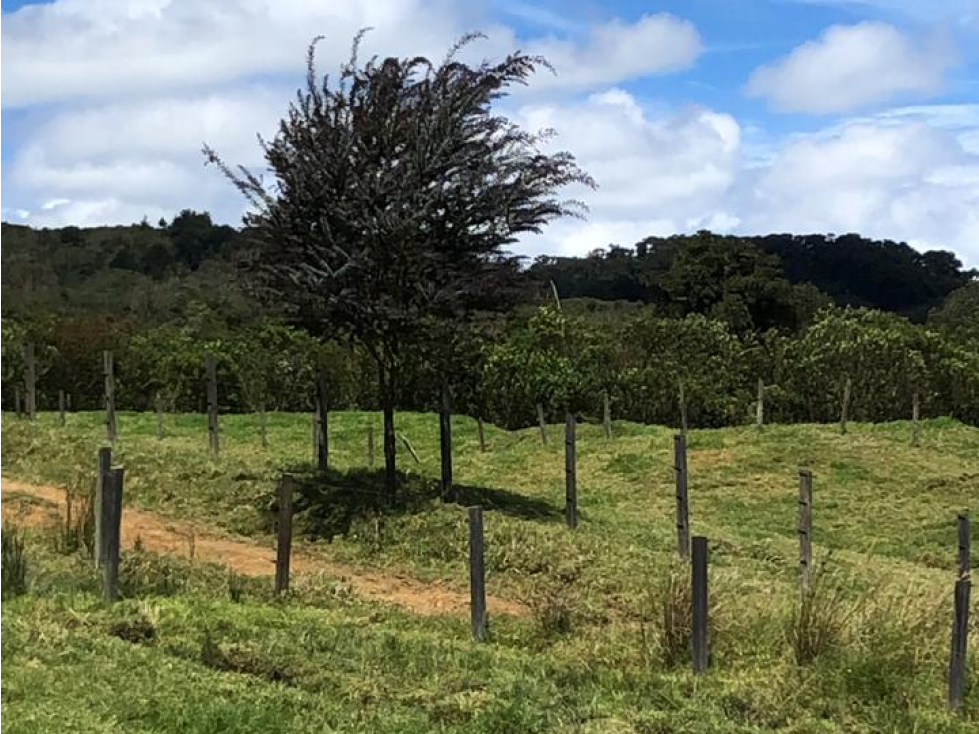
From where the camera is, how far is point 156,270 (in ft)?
56.4

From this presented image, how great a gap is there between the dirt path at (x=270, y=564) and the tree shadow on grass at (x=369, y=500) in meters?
0.95

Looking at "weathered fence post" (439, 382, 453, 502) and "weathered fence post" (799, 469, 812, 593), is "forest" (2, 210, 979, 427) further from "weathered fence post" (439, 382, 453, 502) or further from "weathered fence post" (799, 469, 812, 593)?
"weathered fence post" (799, 469, 812, 593)

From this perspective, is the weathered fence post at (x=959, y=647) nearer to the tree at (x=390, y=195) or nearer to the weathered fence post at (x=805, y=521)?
the weathered fence post at (x=805, y=521)

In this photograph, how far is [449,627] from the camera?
7.91m

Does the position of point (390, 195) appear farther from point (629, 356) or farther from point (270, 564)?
point (629, 356)

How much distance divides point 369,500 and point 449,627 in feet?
16.1

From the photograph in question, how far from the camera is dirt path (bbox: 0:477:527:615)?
30.5ft

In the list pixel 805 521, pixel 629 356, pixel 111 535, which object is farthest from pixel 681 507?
pixel 629 356

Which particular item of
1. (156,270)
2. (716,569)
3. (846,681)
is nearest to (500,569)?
(716,569)

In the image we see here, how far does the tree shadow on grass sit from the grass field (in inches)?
2.1

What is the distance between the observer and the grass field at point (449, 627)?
493cm

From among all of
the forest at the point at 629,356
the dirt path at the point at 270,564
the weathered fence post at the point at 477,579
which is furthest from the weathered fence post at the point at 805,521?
the forest at the point at 629,356

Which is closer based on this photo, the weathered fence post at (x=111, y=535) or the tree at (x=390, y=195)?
the weathered fence post at (x=111, y=535)

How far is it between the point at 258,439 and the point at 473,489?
968 centimetres
